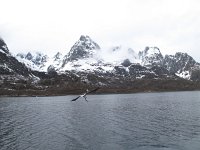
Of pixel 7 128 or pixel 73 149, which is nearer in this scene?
pixel 73 149

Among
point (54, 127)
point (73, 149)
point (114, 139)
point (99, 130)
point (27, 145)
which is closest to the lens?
point (73, 149)

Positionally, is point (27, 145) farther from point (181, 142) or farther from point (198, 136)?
point (198, 136)

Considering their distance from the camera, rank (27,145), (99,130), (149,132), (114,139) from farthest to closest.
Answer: (99,130) → (149,132) → (114,139) → (27,145)

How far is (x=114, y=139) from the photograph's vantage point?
6481cm

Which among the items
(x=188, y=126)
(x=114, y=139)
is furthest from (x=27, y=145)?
(x=188, y=126)

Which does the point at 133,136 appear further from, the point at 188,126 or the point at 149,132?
the point at 188,126

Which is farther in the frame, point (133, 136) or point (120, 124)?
point (120, 124)

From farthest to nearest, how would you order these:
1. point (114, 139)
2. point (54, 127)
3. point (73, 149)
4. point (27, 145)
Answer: point (54, 127)
point (114, 139)
point (27, 145)
point (73, 149)

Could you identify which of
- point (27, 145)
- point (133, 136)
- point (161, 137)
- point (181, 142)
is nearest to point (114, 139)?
point (133, 136)

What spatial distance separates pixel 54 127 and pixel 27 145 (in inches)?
935

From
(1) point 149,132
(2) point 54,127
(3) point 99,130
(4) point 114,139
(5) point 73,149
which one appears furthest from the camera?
(2) point 54,127

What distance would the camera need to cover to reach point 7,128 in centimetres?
8181

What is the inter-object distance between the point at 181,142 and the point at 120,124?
29.0 metres

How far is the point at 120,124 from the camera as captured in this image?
283ft
